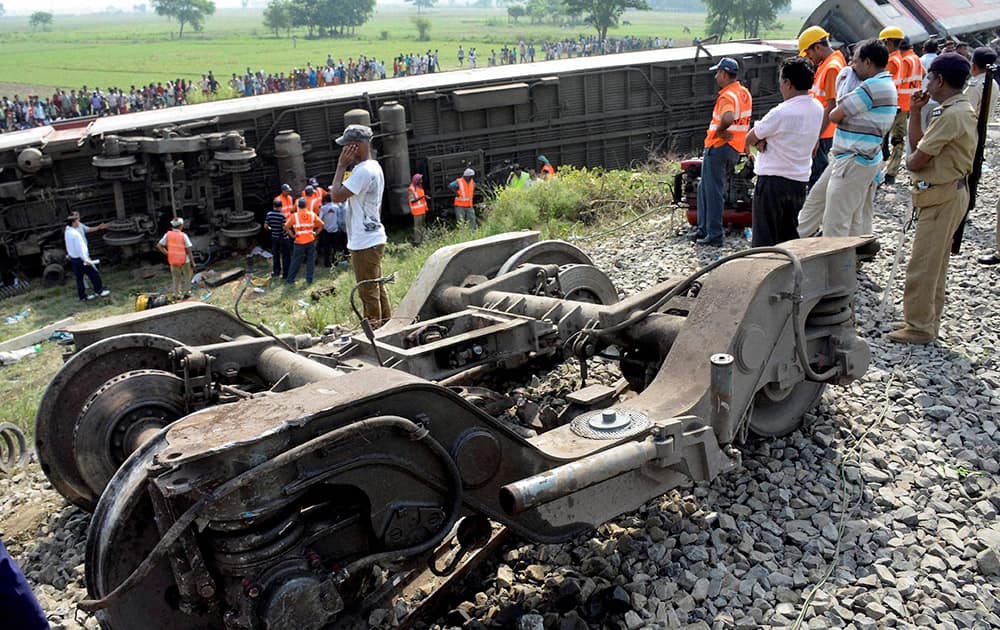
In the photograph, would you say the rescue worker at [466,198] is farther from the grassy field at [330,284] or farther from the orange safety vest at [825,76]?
the orange safety vest at [825,76]

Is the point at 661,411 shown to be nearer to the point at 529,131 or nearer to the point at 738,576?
the point at 738,576

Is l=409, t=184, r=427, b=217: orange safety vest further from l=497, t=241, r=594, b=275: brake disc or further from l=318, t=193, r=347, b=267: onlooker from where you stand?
l=497, t=241, r=594, b=275: brake disc

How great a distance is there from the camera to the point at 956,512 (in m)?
4.36

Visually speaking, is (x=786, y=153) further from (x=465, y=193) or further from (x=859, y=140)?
(x=465, y=193)

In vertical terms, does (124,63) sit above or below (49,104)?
above

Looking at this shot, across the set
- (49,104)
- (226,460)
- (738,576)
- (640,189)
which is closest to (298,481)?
(226,460)

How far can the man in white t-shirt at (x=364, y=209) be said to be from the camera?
6855mm

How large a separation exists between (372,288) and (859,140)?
4.29 m

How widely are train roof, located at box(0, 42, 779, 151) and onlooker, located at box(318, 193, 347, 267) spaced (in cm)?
341

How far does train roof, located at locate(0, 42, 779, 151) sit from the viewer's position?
17.0 m

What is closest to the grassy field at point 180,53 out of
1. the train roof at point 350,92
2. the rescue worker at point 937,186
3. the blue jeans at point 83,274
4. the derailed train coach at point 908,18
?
the train roof at point 350,92

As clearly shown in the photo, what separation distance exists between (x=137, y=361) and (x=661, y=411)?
3055 millimetres

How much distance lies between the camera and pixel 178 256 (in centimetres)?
1477

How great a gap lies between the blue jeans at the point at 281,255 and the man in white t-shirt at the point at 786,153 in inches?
403
